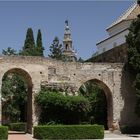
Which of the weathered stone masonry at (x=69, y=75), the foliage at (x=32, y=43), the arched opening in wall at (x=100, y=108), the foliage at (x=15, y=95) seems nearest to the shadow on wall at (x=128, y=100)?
the weathered stone masonry at (x=69, y=75)

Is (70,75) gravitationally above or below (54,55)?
below

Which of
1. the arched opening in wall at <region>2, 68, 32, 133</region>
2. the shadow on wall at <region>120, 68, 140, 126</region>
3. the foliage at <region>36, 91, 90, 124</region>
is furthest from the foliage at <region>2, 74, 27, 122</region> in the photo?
the shadow on wall at <region>120, 68, 140, 126</region>

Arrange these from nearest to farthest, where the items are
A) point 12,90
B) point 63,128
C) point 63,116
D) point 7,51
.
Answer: point 63,128, point 63,116, point 12,90, point 7,51

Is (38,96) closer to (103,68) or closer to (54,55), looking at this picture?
(103,68)

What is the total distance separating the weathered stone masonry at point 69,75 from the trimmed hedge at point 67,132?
18.2 ft

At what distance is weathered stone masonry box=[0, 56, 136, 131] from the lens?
34.9 metres

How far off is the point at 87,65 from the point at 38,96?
17.4ft

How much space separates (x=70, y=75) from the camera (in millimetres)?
36562

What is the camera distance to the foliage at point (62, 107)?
110ft

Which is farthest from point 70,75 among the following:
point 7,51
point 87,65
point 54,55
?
point 54,55

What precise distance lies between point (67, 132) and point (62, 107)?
428 cm

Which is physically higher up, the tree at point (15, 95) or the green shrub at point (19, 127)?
the tree at point (15, 95)

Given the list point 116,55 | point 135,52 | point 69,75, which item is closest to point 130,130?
point 135,52

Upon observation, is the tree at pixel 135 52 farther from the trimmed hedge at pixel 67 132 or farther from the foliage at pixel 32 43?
the foliage at pixel 32 43
